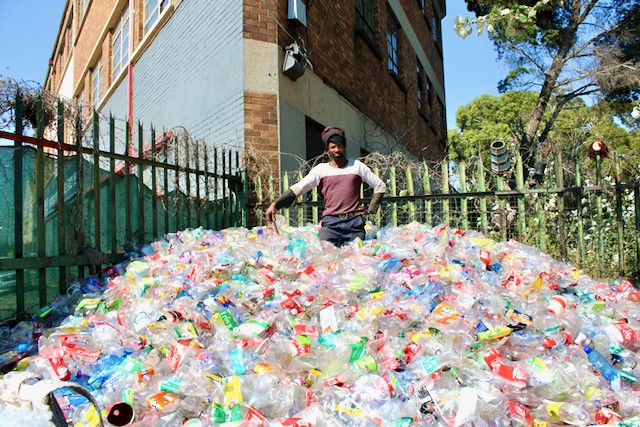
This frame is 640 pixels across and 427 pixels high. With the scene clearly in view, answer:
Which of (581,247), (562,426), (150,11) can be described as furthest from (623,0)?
(562,426)

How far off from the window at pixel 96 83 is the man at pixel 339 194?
1226cm

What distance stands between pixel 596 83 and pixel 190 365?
1106cm

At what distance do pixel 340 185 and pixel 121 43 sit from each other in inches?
422

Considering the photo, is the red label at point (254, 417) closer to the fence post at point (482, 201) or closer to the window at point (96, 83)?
the fence post at point (482, 201)

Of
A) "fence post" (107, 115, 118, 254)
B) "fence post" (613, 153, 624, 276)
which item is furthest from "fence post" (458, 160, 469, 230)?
"fence post" (107, 115, 118, 254)

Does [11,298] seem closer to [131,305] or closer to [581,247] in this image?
[131,305]

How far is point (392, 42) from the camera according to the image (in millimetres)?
12617

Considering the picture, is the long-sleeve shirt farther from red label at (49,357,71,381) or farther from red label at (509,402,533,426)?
red label at (509,402,533,426)

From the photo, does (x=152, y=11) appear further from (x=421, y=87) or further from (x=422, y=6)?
(x=422, y=6)

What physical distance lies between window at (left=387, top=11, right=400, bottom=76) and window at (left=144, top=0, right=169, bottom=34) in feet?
19.3

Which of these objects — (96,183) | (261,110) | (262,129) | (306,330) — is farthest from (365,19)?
(306,330)

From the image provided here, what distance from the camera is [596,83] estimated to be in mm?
9992

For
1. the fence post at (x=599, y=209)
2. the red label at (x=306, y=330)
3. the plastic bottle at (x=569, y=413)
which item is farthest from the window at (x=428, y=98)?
the plastic bottle at (x=569, y=413)

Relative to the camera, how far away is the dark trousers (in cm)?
448
